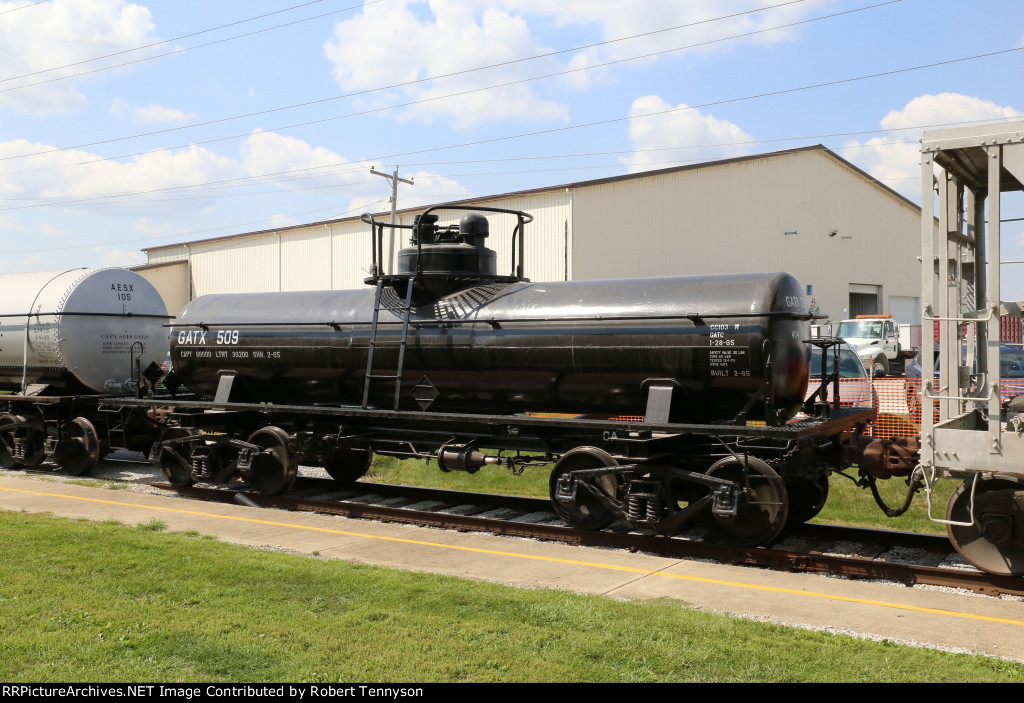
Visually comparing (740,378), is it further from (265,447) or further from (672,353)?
(265,447)

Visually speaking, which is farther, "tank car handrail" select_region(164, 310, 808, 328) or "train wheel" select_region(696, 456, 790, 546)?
"tank car handrail" select_region(164, 310, 808, 328)

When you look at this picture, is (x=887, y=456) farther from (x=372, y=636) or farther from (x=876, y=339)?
(x=876, y=339)

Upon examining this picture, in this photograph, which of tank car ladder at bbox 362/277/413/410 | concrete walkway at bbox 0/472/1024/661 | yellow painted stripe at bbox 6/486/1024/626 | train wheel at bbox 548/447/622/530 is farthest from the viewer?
tank car ladder at bbox 362/277/413/410

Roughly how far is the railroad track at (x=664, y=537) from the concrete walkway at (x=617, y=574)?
0.30 metres

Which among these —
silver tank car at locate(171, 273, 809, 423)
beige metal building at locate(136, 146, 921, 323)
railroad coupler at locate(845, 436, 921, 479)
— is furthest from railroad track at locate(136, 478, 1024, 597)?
beige metal building at locate(136, 146, 921, 323)

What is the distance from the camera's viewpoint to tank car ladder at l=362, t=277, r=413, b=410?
35.9ft

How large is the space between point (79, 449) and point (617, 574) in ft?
35.0

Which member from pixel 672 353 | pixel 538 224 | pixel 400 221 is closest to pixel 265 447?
pixel 672 353

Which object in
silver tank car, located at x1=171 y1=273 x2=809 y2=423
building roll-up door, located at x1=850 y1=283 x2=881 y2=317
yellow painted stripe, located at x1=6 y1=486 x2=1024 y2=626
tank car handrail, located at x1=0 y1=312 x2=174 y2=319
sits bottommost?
yellow painted stripe, located at x1=6 y1=486 x2=1024 y2=626

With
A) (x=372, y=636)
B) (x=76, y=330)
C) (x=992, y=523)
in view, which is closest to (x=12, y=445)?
(x=76, y=330)

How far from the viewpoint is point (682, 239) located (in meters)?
34.8

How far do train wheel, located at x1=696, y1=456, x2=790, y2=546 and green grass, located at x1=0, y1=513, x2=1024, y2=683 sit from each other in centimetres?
221

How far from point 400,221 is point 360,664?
32741 millimetres

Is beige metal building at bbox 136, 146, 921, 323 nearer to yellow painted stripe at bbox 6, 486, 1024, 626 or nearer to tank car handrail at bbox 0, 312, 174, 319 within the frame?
tank car handrail at bbox 0, 312, 174, 319
